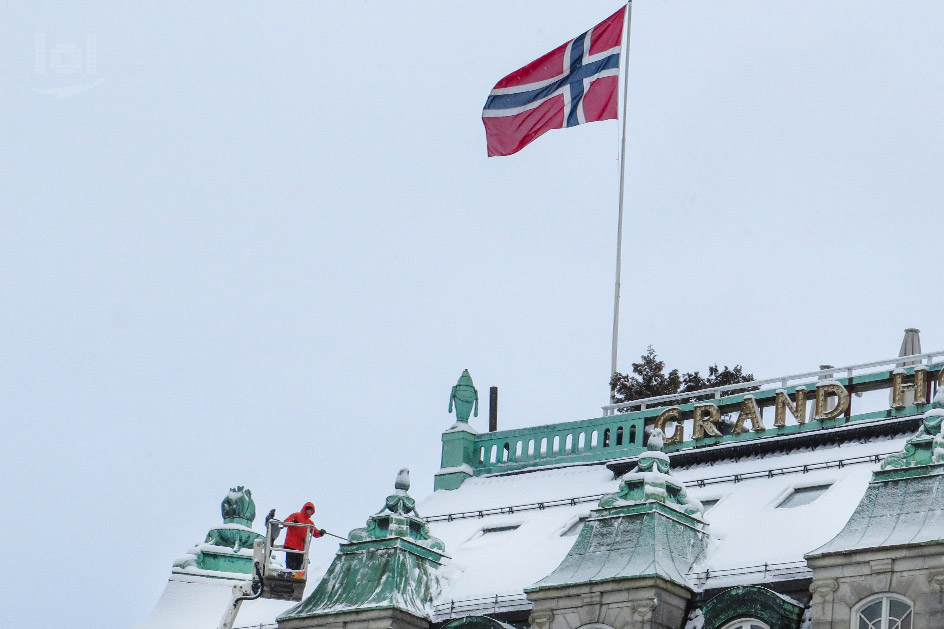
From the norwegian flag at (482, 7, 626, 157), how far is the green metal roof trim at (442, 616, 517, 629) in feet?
66.3

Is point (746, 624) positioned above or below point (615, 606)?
below

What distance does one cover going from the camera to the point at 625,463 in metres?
57.7

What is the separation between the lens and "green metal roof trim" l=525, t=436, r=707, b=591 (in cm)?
4894

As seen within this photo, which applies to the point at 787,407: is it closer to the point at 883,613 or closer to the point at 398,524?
the point at 398,524

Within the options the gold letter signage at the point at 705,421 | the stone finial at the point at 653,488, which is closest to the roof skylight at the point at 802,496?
the stone finial at the point at 653,488

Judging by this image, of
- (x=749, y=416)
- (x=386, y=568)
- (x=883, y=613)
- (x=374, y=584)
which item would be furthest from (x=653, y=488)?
(x=749, y=416)

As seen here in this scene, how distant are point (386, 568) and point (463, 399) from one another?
1049 cm

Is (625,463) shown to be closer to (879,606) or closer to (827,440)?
(827,440)

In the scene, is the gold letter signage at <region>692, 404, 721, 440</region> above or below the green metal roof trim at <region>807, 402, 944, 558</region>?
above

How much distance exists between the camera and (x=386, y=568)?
174ft

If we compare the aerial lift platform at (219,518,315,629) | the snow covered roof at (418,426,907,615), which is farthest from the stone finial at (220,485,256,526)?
the aerial lift platform at (219,518,315,629)

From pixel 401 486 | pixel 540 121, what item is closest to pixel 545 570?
pixel 401 486

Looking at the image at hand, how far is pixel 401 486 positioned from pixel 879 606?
12830 mm

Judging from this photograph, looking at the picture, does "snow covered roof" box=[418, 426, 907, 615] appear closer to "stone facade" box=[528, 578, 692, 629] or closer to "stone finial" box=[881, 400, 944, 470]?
"stone facade" box=[528, 578, 692, 629]
